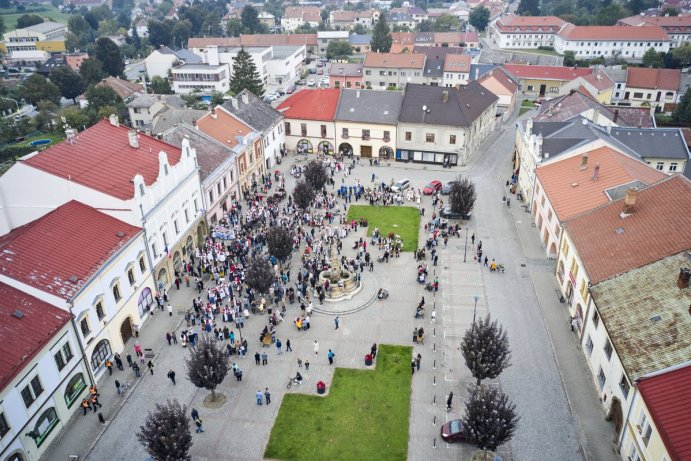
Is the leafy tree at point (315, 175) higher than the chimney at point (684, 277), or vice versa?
the chimney at point (684, 277)

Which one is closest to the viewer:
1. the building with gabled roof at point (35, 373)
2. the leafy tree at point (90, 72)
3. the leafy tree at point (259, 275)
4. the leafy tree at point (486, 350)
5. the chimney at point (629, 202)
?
the building with gabled roof at point (35, 373)

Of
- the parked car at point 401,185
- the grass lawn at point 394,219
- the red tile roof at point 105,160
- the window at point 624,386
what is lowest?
the grass lawn at point 394,219

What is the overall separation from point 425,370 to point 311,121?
45.2 meters

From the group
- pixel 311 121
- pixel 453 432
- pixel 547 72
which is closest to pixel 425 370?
pixel 453 432

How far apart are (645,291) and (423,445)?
15.4m

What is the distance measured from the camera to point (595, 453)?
2942 cm

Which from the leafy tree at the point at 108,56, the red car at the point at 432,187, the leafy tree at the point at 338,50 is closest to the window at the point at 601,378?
the red car at the point at 432,187

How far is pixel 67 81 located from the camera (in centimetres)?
11519

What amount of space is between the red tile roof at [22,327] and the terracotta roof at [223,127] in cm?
3039

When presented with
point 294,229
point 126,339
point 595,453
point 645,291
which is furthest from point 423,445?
point 294,229

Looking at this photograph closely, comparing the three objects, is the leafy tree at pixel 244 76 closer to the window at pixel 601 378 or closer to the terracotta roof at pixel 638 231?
the terracotta roof at pixel 638 231

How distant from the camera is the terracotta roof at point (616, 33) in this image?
140m

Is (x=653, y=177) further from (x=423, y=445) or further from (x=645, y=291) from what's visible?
(x=423, y=445)

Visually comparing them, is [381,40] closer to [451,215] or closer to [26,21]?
[451,215]
